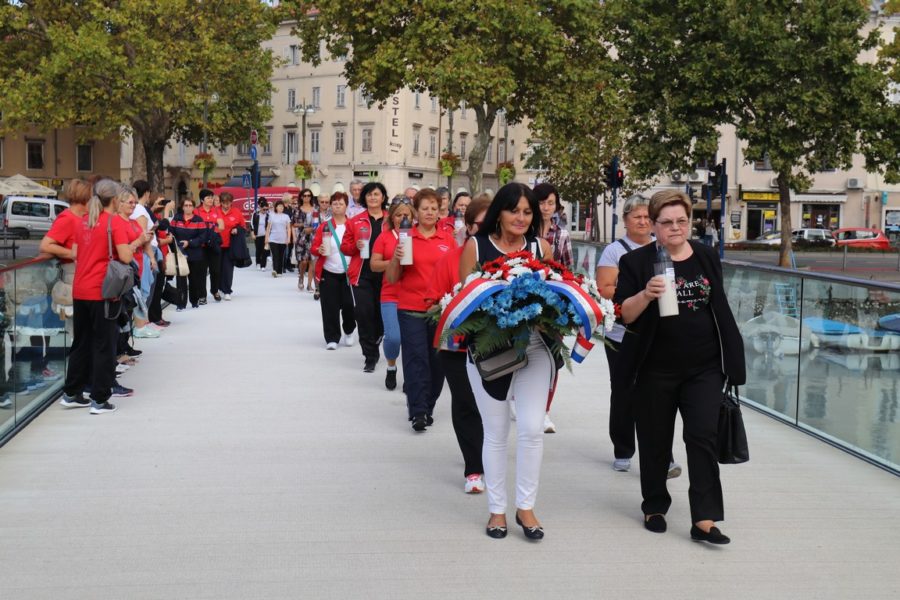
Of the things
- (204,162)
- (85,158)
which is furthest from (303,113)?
(204,162)

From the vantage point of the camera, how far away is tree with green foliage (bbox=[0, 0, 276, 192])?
44125 mm

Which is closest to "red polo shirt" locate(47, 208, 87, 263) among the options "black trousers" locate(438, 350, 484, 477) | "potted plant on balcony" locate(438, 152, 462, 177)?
"black trousers" locate(438, 350, 484, 477)

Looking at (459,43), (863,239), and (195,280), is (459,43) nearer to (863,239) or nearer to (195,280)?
(195,280)

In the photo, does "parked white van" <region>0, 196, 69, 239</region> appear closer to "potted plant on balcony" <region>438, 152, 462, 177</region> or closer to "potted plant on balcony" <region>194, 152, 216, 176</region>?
"potted plant on balcony" <region>194, 152, 216, 176</region>

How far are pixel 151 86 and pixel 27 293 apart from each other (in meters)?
36.6

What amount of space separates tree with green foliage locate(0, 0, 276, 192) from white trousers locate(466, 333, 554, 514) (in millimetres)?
39995

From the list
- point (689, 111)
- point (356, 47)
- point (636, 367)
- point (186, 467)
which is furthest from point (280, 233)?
point (636, 367)

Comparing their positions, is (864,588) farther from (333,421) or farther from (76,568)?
(333,421)

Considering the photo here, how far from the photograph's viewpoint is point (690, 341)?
6184mm

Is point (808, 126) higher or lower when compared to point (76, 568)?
higher

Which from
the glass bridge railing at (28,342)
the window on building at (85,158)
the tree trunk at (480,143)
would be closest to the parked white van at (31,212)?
the window on building at (85,158)

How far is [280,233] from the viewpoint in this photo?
2767 cm

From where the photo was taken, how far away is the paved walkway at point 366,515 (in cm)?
549

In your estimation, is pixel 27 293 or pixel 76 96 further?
pixel 76 96
